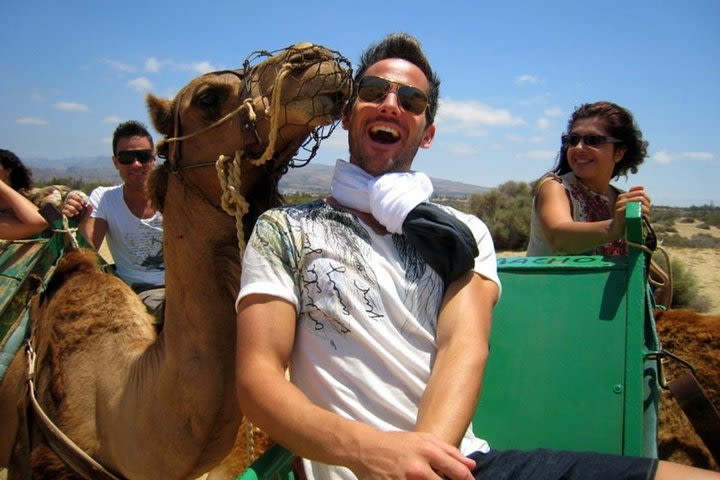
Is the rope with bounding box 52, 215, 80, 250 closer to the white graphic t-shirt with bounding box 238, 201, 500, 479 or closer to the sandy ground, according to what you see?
the white graphic t-shirt with bounding box 238, 201, 500, 479

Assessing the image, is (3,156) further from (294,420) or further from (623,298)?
(623,298)

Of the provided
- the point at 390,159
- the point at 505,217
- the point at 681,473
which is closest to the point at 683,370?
the point at 681,473

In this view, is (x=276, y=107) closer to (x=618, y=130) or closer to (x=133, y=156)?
(x=618, y=130)

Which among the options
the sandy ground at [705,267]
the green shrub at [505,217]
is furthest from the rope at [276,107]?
the green shrub at [505,217]

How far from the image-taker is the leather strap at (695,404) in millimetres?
2447

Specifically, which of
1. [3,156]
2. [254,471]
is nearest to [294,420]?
[254,471]

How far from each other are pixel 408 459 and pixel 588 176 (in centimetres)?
243

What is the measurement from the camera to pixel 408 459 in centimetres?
135

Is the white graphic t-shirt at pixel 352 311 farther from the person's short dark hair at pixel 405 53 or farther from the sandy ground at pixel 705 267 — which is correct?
the sandy ground at pixel 705 267

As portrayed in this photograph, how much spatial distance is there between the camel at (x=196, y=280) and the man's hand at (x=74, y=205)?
118 cm

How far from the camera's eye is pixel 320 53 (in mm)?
2125

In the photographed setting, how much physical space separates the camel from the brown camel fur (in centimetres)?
239

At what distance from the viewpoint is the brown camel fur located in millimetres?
3051

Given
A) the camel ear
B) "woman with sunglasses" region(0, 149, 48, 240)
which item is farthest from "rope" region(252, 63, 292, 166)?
"woman with sunglasses" region(0, 149, 48, 240)
